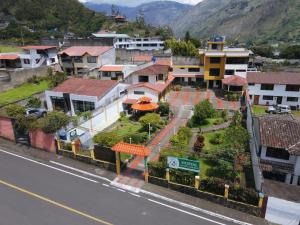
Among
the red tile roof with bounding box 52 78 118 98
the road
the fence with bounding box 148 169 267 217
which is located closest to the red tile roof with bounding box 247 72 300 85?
the red tile roof with bounding box 52 78 118 98

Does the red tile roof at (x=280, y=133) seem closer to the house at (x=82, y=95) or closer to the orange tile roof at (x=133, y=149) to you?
the orange tile roof at (x=133, y=149)

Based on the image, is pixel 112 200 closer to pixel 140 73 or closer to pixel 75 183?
pixel 75 183

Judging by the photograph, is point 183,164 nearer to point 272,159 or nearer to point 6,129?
point 272,159

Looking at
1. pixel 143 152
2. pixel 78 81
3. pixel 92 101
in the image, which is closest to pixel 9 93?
pixel 78 81

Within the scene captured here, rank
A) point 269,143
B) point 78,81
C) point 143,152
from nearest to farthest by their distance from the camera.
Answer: point 143,152 → point 269,143 → point 78,81

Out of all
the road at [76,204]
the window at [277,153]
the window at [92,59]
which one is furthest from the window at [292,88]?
the window at [92,59]

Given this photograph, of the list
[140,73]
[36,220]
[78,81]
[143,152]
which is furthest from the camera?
[140,73]
